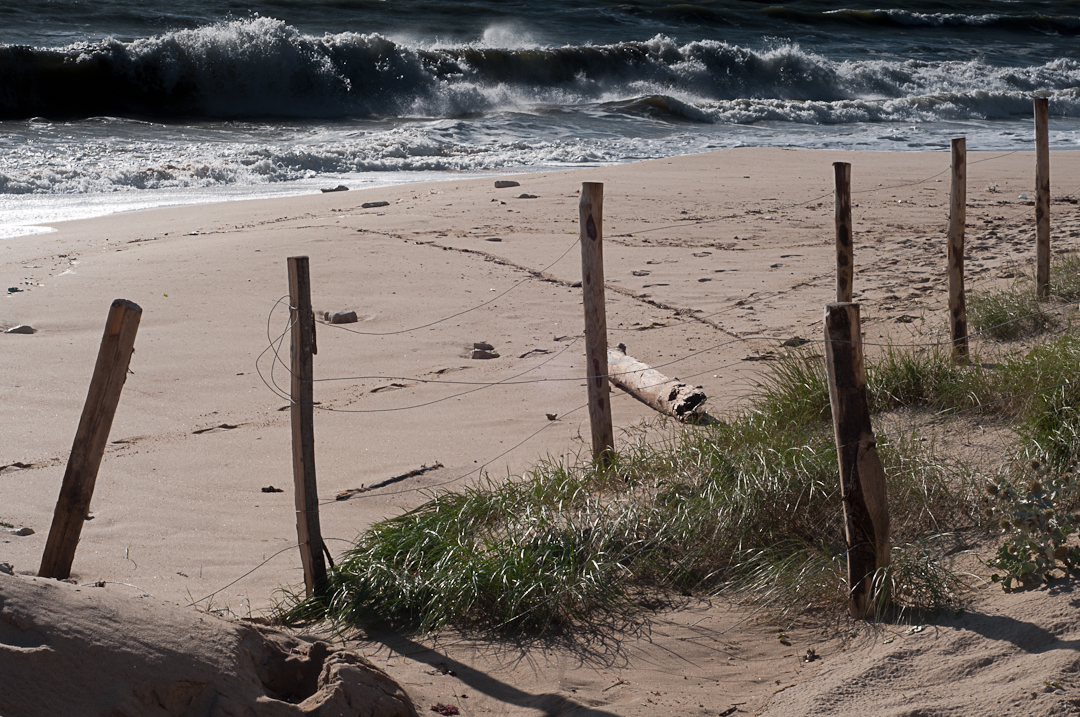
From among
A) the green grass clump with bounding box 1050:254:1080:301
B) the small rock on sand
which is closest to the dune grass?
the green grass clump with bounding box 1050:254:1080:301

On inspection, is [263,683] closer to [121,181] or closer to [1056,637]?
[1056,637]

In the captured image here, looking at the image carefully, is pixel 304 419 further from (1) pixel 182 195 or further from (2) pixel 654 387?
(1) pixel 182 195

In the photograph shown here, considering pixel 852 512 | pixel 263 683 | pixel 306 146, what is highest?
pixel 306 146

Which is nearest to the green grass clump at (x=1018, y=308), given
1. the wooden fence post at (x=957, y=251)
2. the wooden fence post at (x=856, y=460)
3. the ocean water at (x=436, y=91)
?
the wooden fence post at (x=957, y=251)

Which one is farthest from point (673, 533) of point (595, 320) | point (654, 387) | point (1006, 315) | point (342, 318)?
point (342, 318)

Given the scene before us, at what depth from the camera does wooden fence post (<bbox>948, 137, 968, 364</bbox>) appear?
5.50m

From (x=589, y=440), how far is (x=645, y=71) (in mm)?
23874

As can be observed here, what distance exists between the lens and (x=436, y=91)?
23391 millimetres

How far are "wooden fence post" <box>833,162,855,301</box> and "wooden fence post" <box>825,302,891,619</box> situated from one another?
240 cm

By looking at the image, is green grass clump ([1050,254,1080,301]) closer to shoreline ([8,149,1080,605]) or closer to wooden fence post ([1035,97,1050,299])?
wooden fence post ([1035,97,1050,299])

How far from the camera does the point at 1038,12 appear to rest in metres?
41.1

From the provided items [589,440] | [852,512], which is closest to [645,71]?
[589,440]

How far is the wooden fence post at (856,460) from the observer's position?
A: 2.97 m

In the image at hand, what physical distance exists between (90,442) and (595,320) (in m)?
2.36
